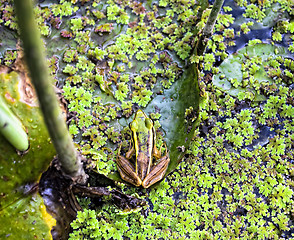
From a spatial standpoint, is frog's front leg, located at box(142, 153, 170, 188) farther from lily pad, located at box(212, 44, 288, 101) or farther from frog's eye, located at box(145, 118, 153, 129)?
lily pad, located at box(212, 44, 288, 101)

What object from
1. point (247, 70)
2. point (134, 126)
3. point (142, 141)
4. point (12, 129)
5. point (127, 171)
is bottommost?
point (247, 70)

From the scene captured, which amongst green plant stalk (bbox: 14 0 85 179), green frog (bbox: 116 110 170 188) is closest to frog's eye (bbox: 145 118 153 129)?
green frog (bbox: 116 110 170 188)

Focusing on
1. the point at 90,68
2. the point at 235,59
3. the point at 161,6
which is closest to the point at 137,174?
the point at 90,68

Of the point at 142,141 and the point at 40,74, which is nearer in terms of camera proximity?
the point at 40,74

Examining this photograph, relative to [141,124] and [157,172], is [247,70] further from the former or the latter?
[157,172]

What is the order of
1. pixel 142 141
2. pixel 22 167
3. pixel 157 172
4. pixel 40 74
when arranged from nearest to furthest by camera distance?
pixel 40 74 → pixel 22 167 → pixel 157 172 → pixel 142 141

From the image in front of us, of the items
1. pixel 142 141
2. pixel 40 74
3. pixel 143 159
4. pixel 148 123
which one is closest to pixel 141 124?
pixel 148 123

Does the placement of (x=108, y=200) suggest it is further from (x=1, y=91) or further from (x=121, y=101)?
(x=1, y=91)
